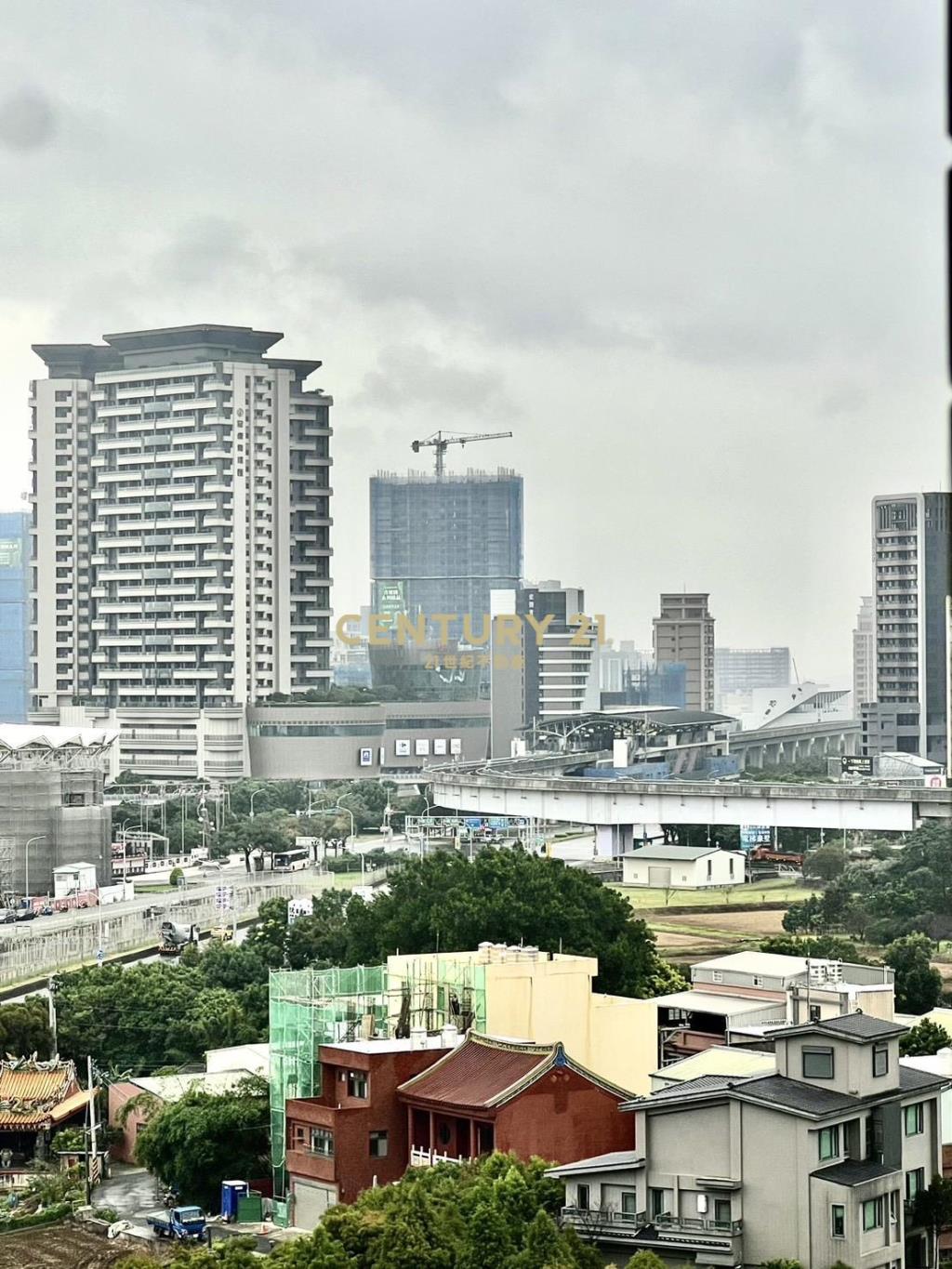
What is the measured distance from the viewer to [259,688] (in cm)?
4316

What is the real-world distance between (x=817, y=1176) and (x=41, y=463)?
1529 inches

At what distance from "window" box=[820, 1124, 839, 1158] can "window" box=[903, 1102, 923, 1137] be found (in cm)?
44

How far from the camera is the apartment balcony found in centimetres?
865

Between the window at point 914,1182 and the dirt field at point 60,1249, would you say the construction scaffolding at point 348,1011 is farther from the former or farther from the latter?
the window at point 914,1182

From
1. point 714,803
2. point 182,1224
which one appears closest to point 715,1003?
point 182,1224

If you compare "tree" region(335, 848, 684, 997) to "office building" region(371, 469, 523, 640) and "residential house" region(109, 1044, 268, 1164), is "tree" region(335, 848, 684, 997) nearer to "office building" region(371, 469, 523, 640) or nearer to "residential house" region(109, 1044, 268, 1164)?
"residential house" region(109, 1044, 268, 1164)

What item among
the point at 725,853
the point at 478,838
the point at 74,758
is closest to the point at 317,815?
the point at 478,838

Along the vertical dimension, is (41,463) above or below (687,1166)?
above

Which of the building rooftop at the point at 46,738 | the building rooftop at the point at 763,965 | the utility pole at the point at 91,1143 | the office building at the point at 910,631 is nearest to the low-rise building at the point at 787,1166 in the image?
the utility pole at the point at 91,1143

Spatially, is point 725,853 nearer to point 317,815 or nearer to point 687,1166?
point 317,815

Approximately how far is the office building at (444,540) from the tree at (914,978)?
4276 centimetres

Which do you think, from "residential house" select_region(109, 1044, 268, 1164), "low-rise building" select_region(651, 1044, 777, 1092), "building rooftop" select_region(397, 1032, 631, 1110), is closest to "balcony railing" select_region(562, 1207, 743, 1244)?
"low-rise building" select_region(651, 1044, 777, 1092)

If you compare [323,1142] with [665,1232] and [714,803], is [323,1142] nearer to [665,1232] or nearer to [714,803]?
[665,1232]

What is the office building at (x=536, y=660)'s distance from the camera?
4725 centimetres
